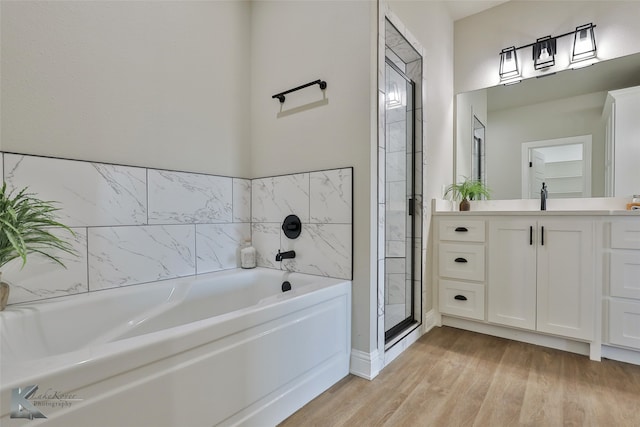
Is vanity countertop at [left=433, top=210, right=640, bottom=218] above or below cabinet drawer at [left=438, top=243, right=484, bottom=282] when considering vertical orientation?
above

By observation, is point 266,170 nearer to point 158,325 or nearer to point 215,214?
point 215,214

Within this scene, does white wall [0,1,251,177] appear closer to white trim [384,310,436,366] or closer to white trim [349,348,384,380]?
white trim [349,348,384,380]

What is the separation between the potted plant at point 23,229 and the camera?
113 cm

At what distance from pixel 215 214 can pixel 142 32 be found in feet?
3.84

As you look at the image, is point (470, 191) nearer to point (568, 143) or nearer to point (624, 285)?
point (568, 143)

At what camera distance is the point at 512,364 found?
1.85m

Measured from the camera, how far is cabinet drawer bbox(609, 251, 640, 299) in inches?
70.6

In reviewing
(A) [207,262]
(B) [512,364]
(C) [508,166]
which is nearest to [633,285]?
(B) [512,364]

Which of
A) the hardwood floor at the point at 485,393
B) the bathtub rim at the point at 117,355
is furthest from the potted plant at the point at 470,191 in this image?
the bathtub rim at the point at 117,355

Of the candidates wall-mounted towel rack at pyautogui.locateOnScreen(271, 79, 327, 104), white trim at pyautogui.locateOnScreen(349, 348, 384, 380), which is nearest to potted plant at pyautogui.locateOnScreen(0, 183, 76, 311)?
wall-mounted towel rack at pyautogui.locateOnScreen(271, 79, 327, 104)

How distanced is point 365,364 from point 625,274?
169 cm

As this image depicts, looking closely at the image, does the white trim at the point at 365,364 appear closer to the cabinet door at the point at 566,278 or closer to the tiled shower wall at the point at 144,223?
the tiled shower wall at the point at 144,223

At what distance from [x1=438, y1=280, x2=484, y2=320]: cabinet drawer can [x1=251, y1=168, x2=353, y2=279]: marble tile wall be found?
45.4 inches

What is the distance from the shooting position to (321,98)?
1.94 meters
